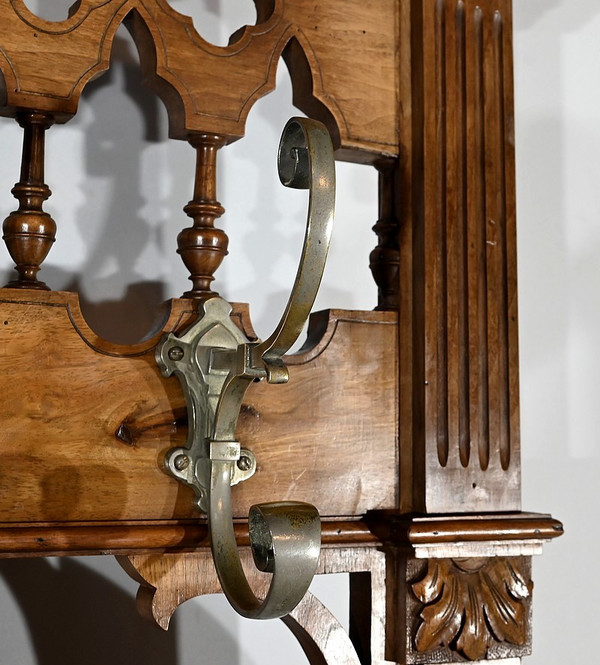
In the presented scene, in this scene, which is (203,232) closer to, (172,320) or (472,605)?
(172,320)

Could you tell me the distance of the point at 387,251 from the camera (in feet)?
2.28

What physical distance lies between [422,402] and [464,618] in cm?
15

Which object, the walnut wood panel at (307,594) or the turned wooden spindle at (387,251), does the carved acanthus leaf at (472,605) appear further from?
the turned wooden spindle at (387,251)

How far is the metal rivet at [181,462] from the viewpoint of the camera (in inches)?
23.6

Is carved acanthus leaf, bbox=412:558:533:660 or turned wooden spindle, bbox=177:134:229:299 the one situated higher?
turned wooden spindle, bbox=177:134:229:299

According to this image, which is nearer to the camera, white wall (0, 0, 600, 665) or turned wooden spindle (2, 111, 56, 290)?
turned wooden spindle (2, 111, 56, 290)

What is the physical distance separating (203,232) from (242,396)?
115mm

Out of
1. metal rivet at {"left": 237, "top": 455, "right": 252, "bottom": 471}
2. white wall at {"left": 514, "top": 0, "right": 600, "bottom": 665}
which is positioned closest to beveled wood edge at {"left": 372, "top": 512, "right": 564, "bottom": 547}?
metal rivet at {"left": 237, "top": 455, "right": 252, "bottom": 471}

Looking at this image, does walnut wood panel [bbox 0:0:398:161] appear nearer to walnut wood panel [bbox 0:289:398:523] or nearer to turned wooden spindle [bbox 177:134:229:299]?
turned wooden spindle [bbox 177:134:229:299]

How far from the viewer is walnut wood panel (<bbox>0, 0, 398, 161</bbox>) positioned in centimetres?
59

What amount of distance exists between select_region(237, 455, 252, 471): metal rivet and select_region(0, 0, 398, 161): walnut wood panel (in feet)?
→ 0.72

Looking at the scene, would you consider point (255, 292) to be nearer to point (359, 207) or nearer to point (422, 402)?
point (359, 207)

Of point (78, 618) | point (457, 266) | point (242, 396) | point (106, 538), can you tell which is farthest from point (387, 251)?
point (78, 618)

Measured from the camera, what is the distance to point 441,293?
2.21 ft
